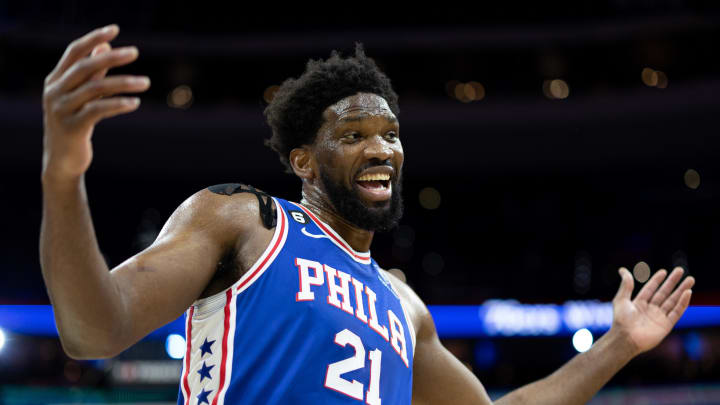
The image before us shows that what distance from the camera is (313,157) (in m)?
3.13

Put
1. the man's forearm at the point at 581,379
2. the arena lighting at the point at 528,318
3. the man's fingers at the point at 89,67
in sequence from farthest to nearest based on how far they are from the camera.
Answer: the arena lighting at the point at 528,318
the man's forearm at the point at 581,379
the man's fingers at the point at 89,67

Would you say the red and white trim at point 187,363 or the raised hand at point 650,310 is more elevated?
the raised hand at point 650,310

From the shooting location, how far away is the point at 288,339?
97.2 inches

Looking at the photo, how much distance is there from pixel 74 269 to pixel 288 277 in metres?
0.86

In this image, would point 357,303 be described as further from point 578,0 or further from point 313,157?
point 578,0

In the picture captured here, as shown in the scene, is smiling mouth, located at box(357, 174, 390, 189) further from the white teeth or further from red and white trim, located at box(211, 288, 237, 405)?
red and white trim, located at box(211, 288, 237, 405)

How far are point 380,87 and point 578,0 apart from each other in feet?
58.4

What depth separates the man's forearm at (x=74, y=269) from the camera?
177 cm

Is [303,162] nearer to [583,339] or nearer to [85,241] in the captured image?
[85,241]

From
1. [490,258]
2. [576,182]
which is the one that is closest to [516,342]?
[490,258]

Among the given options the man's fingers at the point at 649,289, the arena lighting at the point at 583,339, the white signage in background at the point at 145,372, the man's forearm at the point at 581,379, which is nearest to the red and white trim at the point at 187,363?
the man's forearm at the point at 581,379

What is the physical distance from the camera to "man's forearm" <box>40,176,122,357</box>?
177 centimetres

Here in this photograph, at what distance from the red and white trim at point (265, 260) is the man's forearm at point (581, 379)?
4.81 feet

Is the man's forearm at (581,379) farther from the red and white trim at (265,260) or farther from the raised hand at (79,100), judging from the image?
the raised hand at (79,100)
